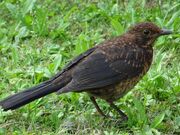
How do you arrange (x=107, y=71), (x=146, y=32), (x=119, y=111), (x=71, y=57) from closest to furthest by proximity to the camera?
1. (x=107, y=71)
2. (x=119, y=111)
3. (x=146, y=32)
4. (x=71, y=57)

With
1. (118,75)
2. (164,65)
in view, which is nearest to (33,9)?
(164,65)

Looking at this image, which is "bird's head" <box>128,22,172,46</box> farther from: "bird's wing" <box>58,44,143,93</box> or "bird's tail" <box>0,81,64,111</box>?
"bird's tail" <box>0,81,64,111</box>

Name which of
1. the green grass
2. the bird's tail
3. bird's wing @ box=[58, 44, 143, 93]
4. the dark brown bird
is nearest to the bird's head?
the dark brown bird

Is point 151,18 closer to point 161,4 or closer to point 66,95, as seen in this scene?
point 161,4

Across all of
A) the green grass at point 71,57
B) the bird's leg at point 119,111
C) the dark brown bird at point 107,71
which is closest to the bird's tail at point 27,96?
the dark brown bird at point 107,71

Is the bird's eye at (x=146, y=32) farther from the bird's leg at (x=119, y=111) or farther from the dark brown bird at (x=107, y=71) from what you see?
the bird's leg at (x=119, y=111)

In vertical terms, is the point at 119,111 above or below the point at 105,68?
below

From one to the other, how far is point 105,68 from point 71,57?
1.51 m

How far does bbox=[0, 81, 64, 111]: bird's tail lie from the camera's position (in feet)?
22.8

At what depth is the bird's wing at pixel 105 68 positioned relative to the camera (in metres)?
6.95

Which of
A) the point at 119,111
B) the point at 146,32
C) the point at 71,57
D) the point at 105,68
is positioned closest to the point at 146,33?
the point at 146,32

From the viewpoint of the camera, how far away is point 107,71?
23.3ft

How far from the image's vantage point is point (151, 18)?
9.39 m

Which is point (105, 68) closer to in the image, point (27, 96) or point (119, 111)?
point (119, 111)
